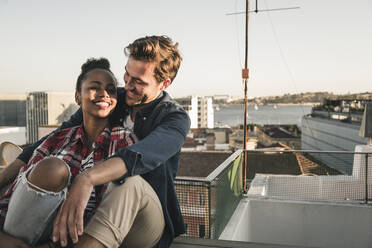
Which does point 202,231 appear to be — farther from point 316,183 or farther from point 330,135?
point 330,135

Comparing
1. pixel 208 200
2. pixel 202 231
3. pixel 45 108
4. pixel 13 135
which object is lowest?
pixel 13 135

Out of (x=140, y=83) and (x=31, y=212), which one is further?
(x=140, y=83)

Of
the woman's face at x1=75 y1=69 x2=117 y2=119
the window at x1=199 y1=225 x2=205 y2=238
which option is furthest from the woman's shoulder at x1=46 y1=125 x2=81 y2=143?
the window at x1=199 y1=225 x2=205 y2=238

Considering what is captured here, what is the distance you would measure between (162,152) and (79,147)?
55cm

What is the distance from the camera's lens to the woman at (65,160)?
123cm

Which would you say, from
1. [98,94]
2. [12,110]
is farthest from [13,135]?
[12,110]

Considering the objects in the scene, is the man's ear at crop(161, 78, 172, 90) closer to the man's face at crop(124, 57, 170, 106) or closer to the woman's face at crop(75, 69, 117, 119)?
the man's face at crop(124, 57, 170, 106)

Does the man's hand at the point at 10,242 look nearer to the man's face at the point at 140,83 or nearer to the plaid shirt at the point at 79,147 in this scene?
the plaid shirt at the point at 79,147

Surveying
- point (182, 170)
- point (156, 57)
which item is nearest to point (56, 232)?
point (156, 57)

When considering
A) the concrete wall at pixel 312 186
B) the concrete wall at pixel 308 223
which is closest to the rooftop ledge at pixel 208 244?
the concrete wall at pixel 308 223

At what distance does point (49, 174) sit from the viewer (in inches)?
47.3

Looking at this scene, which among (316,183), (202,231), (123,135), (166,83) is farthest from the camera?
(316,183)

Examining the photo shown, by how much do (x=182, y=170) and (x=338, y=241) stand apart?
1949cm

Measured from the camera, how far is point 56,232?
122 centimetres
